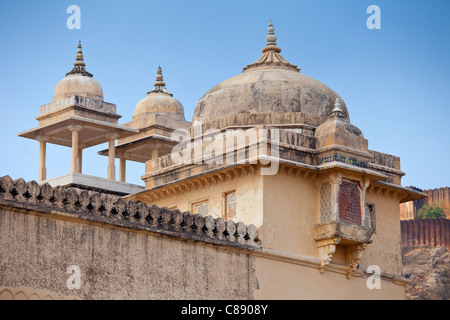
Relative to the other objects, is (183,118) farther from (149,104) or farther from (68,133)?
(68,133)

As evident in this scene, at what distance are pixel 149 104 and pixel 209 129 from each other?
329 inches

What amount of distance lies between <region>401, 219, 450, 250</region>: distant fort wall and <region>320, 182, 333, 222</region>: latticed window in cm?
3632

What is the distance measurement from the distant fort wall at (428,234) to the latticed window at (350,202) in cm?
3614

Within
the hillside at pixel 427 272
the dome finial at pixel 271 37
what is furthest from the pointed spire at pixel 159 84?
the hillside at pixel 427 272

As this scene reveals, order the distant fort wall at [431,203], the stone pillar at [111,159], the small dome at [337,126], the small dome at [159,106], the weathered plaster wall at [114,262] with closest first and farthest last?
the weathered plaster wall at [114,262] < the small dome at [337,126] < the stone pillar at [111,159] < the small dome at [159,106] < the distant fort wall at [431,203]

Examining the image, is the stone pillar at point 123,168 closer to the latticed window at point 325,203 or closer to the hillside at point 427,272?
the latticed window at point 325,203

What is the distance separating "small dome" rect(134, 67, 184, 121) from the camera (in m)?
27.5

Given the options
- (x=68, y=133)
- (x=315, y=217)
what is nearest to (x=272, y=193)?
(x=315, y=217)

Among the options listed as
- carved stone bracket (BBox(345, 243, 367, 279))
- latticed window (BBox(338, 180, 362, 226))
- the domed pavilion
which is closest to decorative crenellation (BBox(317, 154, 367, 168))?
the domed pavilion

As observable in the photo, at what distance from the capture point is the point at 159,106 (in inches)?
1083

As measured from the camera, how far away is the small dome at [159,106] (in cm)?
2748

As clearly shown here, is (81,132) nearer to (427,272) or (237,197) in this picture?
(237,197)
